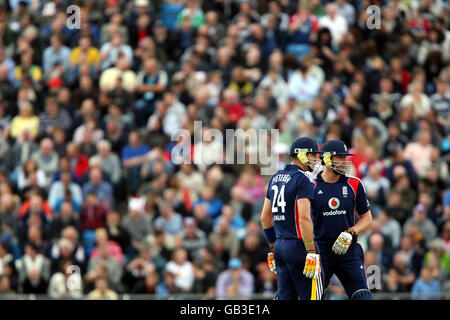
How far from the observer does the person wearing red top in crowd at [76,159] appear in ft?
66.5

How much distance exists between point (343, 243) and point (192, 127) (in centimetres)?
827

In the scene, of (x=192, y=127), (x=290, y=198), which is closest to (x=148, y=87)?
(x=192, y=127)

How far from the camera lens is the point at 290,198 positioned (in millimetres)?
12008

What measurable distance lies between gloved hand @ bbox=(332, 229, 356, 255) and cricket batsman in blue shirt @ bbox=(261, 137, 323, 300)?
581mm

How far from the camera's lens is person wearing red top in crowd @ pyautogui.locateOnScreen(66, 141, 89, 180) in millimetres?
20266

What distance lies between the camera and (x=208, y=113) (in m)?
20.7

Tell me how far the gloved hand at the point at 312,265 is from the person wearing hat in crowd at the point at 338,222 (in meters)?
0.89

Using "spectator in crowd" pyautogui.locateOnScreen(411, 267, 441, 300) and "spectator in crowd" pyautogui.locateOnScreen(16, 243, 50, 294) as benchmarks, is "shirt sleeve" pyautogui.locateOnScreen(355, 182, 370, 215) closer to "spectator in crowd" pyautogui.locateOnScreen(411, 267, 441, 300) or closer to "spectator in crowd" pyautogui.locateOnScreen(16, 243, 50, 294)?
"spectator in crowd" pyautogui.locateOnScreen(411, 267, 441, 300)

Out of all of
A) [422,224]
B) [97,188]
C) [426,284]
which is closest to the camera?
[426,284]

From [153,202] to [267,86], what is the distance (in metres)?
3.62

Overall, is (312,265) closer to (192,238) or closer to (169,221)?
(192,238)

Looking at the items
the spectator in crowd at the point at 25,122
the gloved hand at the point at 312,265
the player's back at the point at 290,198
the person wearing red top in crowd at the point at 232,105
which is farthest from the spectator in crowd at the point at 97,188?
the gloved hand at the point at 312,265

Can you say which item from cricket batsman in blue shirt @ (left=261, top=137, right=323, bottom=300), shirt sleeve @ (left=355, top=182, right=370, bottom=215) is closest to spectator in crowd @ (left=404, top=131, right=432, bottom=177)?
shirt sleeve @ (left=355, top=182, right=370, bottom=215)
